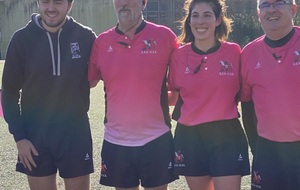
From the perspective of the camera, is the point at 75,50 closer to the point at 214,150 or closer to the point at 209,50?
the point at 209,50

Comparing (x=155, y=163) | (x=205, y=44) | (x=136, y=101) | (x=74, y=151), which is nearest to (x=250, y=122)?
(x=205, y=44)

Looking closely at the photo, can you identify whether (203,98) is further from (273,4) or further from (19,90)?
(19,90)

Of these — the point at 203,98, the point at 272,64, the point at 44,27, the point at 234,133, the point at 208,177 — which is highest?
the point at 44,27

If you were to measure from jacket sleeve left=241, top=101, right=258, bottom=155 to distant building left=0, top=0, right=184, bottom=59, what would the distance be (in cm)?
3157

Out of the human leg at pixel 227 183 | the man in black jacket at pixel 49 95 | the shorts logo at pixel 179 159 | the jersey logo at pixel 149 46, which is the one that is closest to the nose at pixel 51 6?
the man in black jacket at pixel 49 95

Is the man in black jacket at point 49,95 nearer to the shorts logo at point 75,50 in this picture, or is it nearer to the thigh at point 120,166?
the shorts logo at point 75,50

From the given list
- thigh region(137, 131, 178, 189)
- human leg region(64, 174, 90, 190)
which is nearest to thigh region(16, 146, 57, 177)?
human leg region(64, 174, 90, 190)

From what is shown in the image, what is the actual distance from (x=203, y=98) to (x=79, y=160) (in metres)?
1.27

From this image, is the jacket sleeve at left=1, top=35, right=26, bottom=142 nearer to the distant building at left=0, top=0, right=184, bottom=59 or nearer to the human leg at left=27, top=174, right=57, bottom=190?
the human leg at left=27, top=174, right=57, bottom=190

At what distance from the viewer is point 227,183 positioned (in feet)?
15.0

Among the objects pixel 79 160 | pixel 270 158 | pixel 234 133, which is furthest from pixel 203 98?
pixel 79 160

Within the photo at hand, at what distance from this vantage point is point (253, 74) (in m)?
4.48

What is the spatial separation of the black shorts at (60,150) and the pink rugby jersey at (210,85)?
98cm

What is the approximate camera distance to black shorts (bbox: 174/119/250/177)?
464cm
